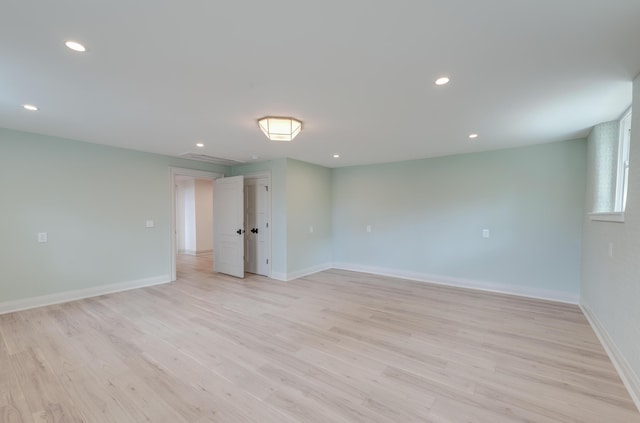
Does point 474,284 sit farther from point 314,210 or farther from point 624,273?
point 314,210

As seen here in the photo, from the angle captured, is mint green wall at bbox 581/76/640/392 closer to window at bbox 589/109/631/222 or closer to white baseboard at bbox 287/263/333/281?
window at bbox 589/109/631/222

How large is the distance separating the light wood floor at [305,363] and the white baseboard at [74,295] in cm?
22

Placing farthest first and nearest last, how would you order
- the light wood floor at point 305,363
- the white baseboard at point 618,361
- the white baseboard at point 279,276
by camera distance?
the white baseboard at point 279,276 → the white baseboard at point 618,361 → the light wood floor at point 305,363

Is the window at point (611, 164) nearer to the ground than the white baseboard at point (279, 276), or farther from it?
farther from it

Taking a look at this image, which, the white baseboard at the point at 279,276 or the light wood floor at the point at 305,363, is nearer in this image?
the light wood floor at the point at 305,363

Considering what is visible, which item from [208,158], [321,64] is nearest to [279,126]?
[321,64]

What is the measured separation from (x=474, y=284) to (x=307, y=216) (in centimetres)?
339

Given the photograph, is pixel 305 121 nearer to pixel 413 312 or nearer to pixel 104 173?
pixel 413 312

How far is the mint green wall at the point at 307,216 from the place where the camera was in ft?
17.8

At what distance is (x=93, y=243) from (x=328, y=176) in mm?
4570

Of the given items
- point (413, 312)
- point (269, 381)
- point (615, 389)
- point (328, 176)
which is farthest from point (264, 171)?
point (615, 389)

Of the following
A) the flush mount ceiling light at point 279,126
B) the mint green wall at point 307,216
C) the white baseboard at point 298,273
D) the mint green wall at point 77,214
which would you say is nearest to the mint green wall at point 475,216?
the mint green wall at point 307,216

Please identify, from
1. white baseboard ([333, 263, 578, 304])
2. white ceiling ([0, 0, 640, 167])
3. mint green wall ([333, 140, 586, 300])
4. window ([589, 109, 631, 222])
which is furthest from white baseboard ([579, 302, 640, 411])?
white ceiling ([0, 0, 640, 167])

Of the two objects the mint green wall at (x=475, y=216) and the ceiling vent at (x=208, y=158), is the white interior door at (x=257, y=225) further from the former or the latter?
the mint green wall at (x=475, y=216)
